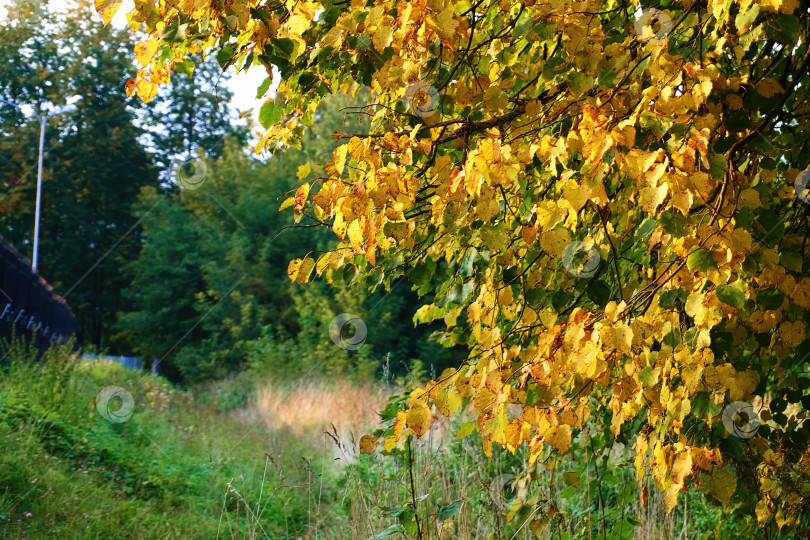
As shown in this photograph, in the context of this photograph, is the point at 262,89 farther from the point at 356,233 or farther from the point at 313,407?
the point at 313,407

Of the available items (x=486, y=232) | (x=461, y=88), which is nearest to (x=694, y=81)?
(x=486, y=232)

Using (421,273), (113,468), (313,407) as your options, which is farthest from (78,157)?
(421,273)

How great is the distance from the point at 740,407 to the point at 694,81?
2.86 feet

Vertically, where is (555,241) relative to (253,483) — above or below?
above

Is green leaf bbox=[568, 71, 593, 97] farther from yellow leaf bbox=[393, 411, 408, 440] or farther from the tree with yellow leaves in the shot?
yellow leaf bbox=[393, 411, 408, 440]

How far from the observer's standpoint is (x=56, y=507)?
491 cm

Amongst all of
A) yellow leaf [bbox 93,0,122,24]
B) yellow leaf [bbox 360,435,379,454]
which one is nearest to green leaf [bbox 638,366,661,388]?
yellow leaf [bbox 360,435,379,454]

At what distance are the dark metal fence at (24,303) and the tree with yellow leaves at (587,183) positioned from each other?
23.0ft

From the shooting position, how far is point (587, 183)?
5.22ft

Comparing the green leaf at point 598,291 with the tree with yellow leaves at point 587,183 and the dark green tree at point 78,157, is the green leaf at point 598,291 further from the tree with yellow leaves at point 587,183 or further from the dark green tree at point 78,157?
the dark green tree at point 78,157

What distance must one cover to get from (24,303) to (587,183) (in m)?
9.28

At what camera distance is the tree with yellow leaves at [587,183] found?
1662 millimetres

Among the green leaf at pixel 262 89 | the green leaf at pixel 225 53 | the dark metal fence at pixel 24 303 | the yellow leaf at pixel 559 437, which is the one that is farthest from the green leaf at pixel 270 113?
the dark metal fence at pixel 24 303

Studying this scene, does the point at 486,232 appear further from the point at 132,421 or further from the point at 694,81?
the point at 132,421
